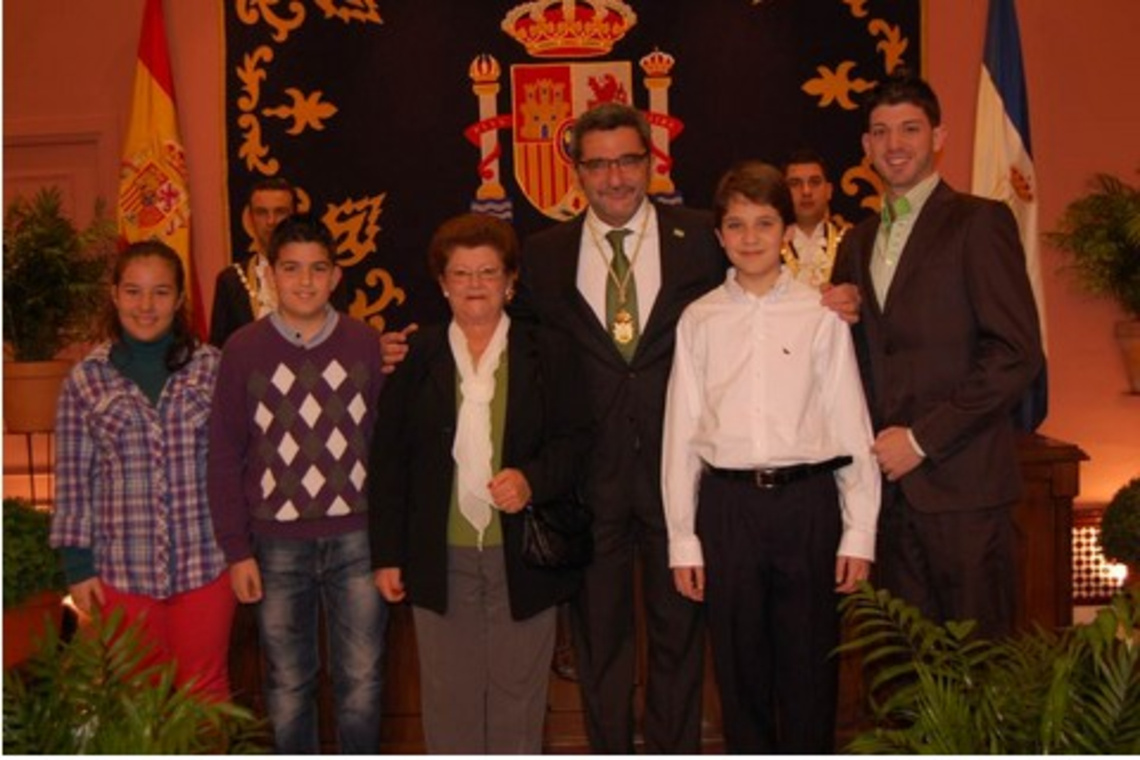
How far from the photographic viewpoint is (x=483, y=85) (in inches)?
227

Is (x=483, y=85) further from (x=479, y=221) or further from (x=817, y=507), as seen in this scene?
(x=817, y=507)

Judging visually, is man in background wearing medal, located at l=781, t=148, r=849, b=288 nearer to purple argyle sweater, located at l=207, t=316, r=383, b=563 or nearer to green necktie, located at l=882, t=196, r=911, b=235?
green necktie, located at l=882, t=196, r=911, b=235

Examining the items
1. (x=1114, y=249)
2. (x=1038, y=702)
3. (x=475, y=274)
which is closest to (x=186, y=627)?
(x=475, y=274)

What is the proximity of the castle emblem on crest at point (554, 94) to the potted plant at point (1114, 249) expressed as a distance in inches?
70.6

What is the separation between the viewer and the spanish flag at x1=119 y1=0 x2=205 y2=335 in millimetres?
5582

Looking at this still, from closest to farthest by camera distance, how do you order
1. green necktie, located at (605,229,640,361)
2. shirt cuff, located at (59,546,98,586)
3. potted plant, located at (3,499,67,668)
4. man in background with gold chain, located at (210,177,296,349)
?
1. shirt cuff, located at (59,546,98,586)
2. green necktie, located at (605,229,640,361)
3. potted plant, located at (3,499,67,668)
4. man in background with gold chain, located at (210,177,296,349)

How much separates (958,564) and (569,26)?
3.68 metres

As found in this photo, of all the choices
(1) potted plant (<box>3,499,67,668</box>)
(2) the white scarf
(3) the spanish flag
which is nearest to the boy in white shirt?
(2) the white scarf

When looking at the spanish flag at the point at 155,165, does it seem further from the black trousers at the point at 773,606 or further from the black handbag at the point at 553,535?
the black trousers at the point at 773,606

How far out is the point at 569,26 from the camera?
5742 millimetres

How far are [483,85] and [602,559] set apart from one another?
133 inches

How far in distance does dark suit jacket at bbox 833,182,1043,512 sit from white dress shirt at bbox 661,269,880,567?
13cm

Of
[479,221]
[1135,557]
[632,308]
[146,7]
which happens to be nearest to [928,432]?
[632,308]

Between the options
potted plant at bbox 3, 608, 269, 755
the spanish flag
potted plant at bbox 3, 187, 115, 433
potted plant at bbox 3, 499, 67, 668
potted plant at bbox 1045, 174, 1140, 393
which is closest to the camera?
potted plant at bbox 3, 608, 269, 755
